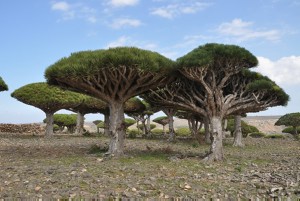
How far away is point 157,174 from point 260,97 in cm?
941

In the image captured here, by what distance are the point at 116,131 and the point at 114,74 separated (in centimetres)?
318

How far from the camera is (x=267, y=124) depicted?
4478 inches

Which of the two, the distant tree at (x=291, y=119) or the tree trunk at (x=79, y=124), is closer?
the tree trunk at (x=79, y=124)

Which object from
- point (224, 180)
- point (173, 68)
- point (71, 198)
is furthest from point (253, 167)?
point (71, 198)

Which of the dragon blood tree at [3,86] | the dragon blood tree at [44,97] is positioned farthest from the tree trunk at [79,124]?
the dragon blood tree at [3,86]

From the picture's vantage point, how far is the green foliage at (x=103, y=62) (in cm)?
1591

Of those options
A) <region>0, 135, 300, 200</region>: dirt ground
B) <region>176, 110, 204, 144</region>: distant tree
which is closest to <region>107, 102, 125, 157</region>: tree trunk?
<region>0, 135, 300, 200</region>: dirt ground

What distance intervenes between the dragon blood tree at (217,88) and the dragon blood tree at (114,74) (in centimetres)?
122

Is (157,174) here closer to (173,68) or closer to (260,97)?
(173,68)

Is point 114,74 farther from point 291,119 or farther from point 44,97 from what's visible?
point 291,119

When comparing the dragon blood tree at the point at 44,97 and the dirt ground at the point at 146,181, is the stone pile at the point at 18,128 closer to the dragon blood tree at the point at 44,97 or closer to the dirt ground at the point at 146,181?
the dragon blood tree at the point at 44,97

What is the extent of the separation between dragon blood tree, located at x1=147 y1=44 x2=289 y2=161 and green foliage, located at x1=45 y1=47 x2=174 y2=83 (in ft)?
5.67

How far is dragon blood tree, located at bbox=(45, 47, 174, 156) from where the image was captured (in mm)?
16000

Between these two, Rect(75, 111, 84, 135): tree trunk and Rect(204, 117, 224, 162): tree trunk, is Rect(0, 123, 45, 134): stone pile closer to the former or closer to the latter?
Rect(75, 111, 84, 135): tree trunk
